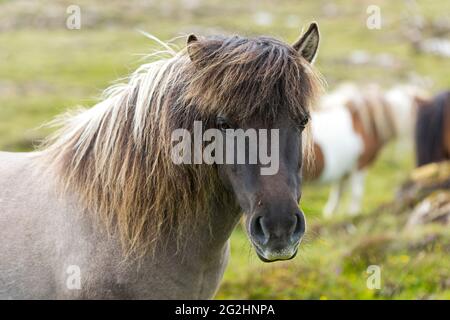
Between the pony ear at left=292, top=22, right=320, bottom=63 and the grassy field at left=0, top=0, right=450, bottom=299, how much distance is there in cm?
47

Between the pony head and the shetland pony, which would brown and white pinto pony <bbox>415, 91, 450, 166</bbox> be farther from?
the pony head

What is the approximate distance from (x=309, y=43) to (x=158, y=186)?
1.34m

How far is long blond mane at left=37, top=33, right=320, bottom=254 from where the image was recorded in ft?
13.0

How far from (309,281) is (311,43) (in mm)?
3771

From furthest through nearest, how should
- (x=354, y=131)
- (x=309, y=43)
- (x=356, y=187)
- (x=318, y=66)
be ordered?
(x=318, y=66) < (x=356, y=187) < (x=354, y=131) < (x=309, y=43)

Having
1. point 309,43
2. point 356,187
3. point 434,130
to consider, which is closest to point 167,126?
point 309,43

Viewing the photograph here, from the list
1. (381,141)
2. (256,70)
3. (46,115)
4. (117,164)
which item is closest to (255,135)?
(256,70)

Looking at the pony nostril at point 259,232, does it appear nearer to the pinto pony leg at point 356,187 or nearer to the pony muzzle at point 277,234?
the pony muzzle at point 277,234

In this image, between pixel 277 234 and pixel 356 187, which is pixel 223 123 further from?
pixel 356 187

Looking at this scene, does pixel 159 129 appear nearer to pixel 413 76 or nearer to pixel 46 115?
pixel 46 115

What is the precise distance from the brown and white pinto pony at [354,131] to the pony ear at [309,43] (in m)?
9.51

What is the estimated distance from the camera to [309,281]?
7484 mm

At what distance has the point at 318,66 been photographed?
30.7 metres

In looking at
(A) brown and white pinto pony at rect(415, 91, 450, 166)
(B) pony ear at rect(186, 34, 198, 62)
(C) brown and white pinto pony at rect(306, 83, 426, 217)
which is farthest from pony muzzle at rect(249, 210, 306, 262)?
(A) brown and white pinto pony at rect(415, 91, 450, 166)
